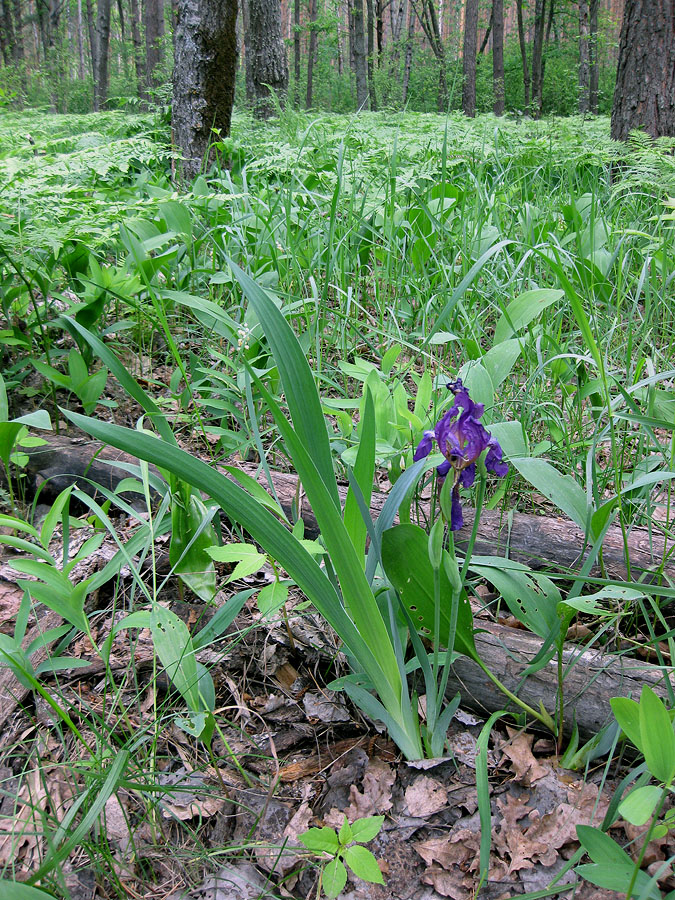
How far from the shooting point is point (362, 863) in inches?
32.3

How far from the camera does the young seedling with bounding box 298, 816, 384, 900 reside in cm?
82

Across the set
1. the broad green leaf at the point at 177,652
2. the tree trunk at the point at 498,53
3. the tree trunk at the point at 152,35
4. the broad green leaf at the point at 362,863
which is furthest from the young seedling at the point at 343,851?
the tree trunk at the point at 498,53

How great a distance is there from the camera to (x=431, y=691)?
953 mm

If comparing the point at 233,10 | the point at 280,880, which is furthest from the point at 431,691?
the point at 233,10

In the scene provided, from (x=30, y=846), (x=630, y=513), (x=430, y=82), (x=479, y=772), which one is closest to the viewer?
(x=479, y=772)

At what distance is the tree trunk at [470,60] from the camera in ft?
32.7

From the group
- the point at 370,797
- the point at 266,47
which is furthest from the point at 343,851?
the point at 266,47

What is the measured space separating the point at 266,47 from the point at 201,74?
3.39 m

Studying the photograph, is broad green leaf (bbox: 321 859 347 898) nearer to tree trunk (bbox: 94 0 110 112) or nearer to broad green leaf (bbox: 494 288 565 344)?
broad green leaf (bbox: 494 288 565 344)

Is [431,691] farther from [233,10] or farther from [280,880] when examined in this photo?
[233,10]

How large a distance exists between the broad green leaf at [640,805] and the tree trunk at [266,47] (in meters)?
6.76

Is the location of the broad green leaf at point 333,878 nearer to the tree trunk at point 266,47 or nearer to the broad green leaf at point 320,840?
the broad green leaf at point 320,840

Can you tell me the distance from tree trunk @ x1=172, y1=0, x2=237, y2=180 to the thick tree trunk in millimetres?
2481

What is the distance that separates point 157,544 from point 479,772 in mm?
934
